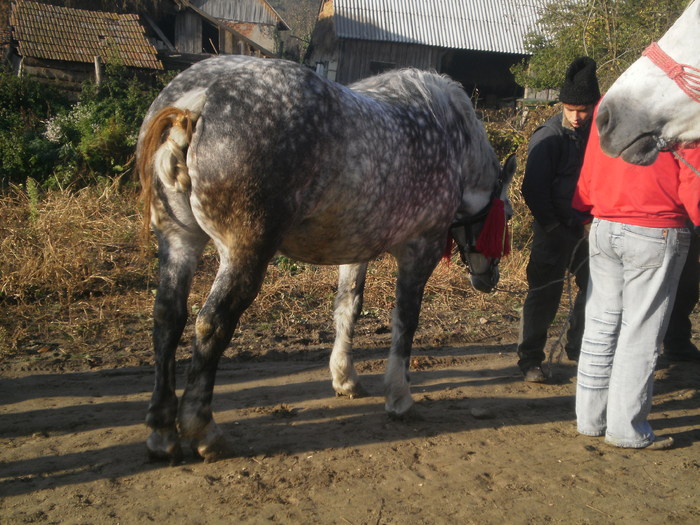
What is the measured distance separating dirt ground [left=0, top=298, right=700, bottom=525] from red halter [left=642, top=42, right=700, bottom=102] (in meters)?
2.04

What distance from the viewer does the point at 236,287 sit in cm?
294

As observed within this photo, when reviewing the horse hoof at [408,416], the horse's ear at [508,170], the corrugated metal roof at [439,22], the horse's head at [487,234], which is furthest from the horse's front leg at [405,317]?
the corrugated metal roof at [439,22]

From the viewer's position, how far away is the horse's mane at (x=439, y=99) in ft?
12.6

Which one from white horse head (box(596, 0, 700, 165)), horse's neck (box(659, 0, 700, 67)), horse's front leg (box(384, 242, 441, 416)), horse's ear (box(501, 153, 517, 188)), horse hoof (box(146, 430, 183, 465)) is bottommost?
horse hoof (box(146, 430, 183, 465))

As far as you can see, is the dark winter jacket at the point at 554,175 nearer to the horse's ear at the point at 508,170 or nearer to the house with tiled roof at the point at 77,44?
the horse's ear at the point at 508,170

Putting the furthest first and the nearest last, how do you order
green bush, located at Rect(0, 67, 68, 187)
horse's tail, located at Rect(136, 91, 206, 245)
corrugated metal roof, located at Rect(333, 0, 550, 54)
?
corrugated metal roof, located at Rect(333, 0, 550, 54)
green bush, located at Rect(0, 67, 68, 187)
horse's tail, located at Rect(136, 91, 206, 245)

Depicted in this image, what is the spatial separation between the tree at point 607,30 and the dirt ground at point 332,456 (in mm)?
8177

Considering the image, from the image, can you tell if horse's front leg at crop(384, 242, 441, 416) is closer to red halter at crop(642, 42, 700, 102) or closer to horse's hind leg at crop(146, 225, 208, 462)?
horse's hind leg at crop(146, 225, 208, 462)

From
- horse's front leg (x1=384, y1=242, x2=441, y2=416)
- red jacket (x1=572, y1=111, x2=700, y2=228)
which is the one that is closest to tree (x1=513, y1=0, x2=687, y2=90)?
red jacket (x1=572, y1=111, x2=700, y2=228)

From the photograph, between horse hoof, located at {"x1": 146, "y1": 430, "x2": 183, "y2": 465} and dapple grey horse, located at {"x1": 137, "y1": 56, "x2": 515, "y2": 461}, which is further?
horse hoof, located at {"x1": 146, "y1": 430, "x2": 183, "y2": 465}

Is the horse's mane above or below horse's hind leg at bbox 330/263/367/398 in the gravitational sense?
above

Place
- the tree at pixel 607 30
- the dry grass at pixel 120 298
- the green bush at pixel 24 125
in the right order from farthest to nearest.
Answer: the tree at pixel 607 30
the green bush at pixel 24 125
the dry grass at pixel 120 298

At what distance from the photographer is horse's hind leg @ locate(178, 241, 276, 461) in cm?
293

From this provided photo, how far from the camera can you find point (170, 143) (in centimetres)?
282
